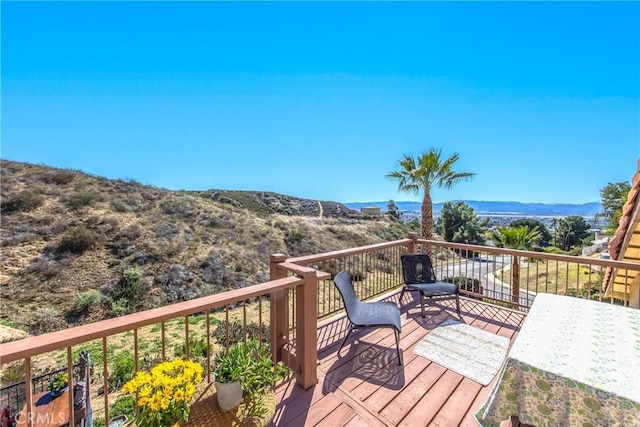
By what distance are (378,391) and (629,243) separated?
13.6 feet

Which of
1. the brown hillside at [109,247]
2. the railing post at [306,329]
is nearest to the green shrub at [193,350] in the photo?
the brown hillside at [109,247]

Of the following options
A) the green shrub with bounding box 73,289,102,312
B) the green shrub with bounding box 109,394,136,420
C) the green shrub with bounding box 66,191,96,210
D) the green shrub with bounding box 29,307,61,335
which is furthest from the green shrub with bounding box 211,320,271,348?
the green shrub with bounding box 66,191,96,210

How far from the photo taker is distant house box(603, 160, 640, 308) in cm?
307

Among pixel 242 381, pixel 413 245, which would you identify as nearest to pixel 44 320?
pixel 242 381

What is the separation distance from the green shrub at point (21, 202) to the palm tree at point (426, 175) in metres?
13.8

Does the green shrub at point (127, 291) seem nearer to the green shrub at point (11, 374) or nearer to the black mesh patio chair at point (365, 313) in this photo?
the green shrub at point (11, 374)

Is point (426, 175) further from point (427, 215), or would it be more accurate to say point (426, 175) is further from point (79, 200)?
point (79, 200)

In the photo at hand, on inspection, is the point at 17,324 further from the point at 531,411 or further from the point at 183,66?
the point at 531,411

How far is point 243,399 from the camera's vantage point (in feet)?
5.34

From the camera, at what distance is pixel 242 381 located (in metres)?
1.59

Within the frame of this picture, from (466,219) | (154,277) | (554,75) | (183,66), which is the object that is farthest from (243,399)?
(466,219)

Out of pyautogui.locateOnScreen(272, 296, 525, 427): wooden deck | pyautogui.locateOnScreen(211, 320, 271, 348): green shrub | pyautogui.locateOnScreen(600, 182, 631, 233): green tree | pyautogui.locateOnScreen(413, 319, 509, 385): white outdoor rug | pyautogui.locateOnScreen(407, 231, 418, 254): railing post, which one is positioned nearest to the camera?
pyautogui.locateOnScreen(272, 296, 525, 427): wooden deck

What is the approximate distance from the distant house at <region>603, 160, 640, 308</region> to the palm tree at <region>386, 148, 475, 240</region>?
16.3 ft

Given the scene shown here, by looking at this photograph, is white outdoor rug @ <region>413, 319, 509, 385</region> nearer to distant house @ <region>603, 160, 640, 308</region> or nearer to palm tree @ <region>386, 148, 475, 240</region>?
distant house @ <region>603, 160, 640, 308</region>
